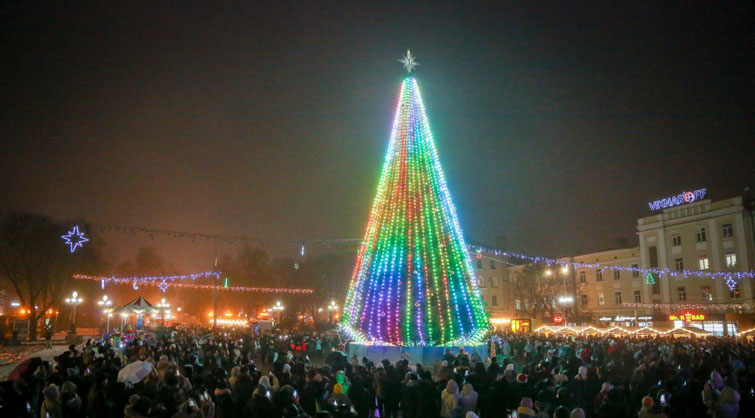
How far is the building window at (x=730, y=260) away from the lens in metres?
47.1

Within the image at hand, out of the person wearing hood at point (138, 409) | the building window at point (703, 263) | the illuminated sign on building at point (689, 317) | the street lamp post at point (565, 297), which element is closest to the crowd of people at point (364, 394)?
the person wearing hood at point (138, 409)

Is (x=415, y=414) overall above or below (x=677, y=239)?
below

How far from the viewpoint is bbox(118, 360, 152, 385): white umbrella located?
39.3 feet

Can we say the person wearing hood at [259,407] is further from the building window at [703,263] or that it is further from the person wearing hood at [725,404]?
the building window at [703,263]

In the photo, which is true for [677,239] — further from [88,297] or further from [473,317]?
[88,297]

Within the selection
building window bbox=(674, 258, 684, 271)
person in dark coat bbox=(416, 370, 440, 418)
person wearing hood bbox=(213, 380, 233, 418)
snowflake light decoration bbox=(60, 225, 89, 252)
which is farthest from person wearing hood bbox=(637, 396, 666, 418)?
building window bbox=(674, 258, 684, 271)

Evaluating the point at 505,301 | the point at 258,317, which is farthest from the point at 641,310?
the point at 258,317

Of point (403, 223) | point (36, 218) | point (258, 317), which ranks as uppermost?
point (36, 218)

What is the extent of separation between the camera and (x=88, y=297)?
61.0m

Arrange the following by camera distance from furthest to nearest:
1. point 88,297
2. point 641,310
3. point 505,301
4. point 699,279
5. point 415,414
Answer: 1. point 505,301
2. point 88,297
3. point 641,310
4. point 699,279
5. point 415,414

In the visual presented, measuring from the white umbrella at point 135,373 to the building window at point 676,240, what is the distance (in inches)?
2018

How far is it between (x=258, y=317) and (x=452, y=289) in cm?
6147

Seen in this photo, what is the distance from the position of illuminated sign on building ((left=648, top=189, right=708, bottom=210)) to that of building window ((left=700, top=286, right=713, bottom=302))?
7779mm

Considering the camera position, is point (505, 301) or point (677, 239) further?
point (505, 301)
